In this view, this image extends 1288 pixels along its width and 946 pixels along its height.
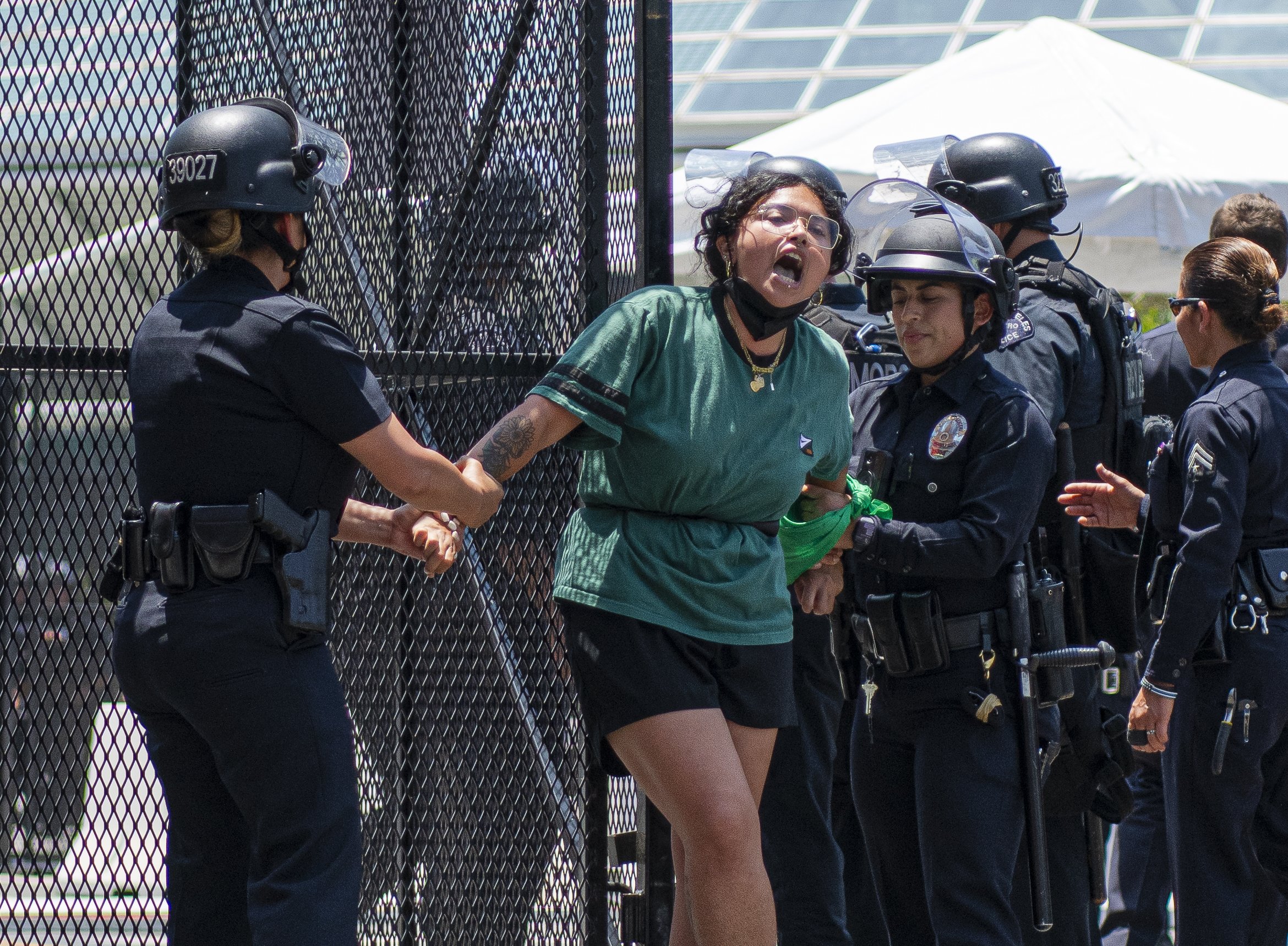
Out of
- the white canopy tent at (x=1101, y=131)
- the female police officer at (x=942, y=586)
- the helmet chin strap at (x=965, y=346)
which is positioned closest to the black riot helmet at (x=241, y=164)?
the female police officer at (x=942, y=586)

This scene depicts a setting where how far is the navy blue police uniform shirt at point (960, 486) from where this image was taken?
3188 mm

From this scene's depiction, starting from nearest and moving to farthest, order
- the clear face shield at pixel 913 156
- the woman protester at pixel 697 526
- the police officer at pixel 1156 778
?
the woman protester at pixel 697 526 → the clear face shield at pixel 913 156 → the police officer at pixel 1156 778

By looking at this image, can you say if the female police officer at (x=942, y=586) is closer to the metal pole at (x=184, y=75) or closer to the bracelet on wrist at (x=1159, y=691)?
the bracelet on wrist at (x=1159, y=691)

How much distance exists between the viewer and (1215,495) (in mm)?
3727

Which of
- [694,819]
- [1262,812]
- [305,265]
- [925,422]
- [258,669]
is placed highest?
[305,265]

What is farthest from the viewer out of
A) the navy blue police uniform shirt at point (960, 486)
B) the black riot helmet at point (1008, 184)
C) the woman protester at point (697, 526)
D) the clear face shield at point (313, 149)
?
the black riot helmet at point (1008, 184)

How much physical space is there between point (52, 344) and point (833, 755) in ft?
7.01

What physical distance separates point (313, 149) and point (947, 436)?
147cm

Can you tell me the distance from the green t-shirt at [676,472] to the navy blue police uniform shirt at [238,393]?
0.49 m

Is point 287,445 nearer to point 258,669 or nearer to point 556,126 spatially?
point 258,669

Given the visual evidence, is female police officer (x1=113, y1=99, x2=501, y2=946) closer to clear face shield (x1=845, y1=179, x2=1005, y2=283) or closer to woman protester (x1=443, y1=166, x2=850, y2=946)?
woman protester (x1=443, y1=166, x2=850, y2=946)

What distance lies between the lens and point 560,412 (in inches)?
115

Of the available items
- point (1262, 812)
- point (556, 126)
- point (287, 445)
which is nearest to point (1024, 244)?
point (556, 126)

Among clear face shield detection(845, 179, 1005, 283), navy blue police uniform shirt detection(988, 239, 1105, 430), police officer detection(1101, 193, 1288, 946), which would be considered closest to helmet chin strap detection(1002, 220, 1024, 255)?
navy blue police uniform shirt detection(988, 239, 1105, 430)
